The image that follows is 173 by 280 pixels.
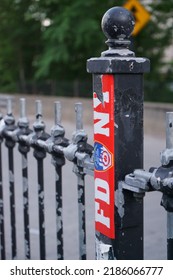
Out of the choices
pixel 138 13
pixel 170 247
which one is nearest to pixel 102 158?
pixel 170 247

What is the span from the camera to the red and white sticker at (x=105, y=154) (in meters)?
1.73

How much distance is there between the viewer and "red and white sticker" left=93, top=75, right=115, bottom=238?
1733 mm

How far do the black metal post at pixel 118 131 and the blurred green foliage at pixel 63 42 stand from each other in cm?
1226

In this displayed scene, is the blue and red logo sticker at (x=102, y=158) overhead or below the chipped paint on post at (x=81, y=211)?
overhead

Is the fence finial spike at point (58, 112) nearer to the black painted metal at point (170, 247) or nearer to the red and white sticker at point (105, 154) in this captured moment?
the red and white sticker at point (105, 154)

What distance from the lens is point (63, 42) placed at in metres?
14.8

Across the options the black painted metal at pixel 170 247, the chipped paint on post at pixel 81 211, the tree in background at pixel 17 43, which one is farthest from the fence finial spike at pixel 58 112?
the tree in background at pixel 17 43

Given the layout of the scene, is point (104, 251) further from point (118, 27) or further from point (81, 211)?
point (118, 27)

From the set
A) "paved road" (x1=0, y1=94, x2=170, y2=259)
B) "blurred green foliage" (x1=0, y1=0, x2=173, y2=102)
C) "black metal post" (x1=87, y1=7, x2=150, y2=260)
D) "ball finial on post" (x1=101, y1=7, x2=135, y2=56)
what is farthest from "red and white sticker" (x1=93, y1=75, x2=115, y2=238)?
"blurred green foliage" (x1=0, y1=0, x2=173, y2=102)

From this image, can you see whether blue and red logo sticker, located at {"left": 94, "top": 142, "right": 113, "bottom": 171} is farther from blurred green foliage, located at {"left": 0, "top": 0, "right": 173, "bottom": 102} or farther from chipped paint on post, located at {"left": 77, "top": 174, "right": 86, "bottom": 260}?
blurred green foliage, located at {"left": 0, "top": 0, "right": 173, "bottom": 102}

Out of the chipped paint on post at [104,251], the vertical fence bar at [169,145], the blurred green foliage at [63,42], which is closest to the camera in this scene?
the vertical fence bar at [169,145]

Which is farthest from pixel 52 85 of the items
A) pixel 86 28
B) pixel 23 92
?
pixel 86 28
